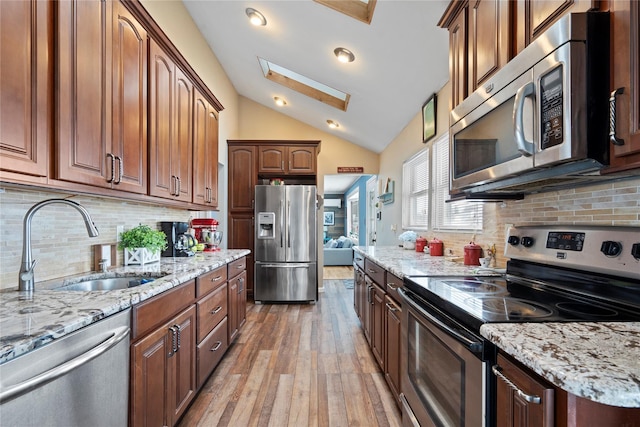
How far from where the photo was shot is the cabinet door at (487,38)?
4.37ft

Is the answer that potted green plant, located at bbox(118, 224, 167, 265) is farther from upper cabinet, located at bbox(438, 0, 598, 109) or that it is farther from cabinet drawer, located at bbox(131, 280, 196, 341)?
upper cabinet, located at bbox(438, 0, 598, 109)

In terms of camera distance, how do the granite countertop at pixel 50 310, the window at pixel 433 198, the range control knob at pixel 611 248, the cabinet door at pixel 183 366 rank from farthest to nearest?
the window at pixel 433 198
the cabinet door at pixel 183 366
the range control knob at pixel 611 248
the granite countertop at pixel 50 310

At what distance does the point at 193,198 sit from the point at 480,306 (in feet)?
7.66

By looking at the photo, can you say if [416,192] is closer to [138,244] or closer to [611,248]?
[611,248]

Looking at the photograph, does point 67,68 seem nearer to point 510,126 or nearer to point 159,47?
point 159,47

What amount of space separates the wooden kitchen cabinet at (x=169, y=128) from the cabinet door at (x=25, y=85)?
2.53 ft

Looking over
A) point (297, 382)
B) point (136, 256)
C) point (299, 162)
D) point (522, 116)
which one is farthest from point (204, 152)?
point (522, 116)

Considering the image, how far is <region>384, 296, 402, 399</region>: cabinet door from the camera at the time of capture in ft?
6.03

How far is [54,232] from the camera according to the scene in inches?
60.8

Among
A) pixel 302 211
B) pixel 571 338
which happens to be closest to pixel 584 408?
pixel 571 338

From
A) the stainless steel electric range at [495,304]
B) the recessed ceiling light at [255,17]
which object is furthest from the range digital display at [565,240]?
the recessed ceiling light at [255,17]

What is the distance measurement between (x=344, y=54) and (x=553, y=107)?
235cm

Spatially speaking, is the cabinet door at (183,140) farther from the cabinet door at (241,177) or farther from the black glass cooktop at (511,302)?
the cabinet door at (241,177)

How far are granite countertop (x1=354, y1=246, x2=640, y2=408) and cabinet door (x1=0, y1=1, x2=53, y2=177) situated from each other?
1.59 m
